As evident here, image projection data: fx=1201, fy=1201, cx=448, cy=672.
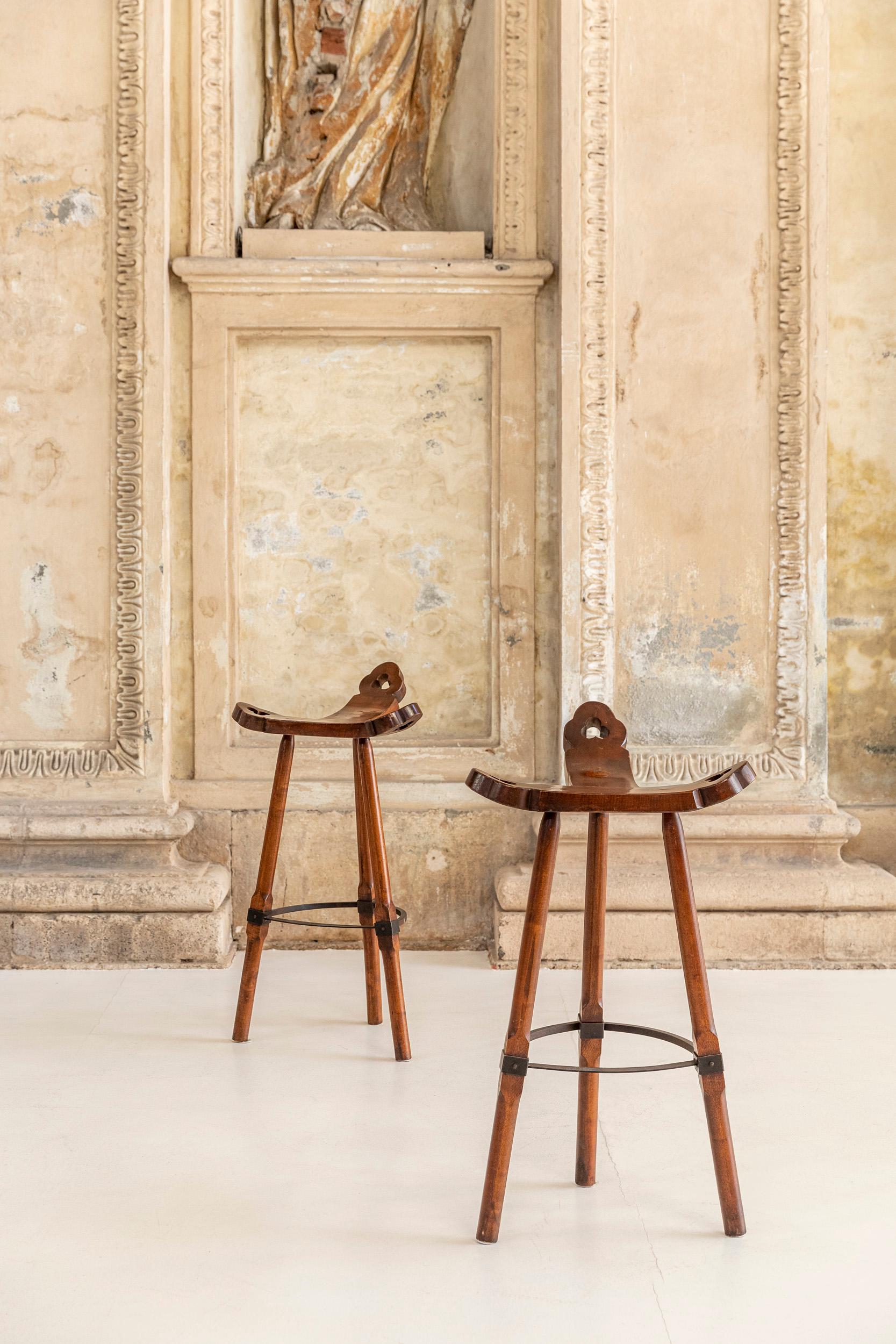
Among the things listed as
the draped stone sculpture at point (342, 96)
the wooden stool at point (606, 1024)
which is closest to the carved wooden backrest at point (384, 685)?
the wooden stool at point (606, 1024)

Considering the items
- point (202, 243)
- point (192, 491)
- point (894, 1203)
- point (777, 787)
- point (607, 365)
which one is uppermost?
point (202, 243)

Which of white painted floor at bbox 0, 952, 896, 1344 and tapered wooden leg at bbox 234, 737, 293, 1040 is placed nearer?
white painted floor at bbox 0, 952, 896, 1344

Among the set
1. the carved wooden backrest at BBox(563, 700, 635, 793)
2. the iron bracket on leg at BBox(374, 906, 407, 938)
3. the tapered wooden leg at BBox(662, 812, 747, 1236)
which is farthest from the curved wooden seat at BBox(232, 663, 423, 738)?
the tapered wooden leg at BBox(662, 812, 747, 1236)

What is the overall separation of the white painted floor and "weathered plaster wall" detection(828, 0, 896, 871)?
1.39 metres

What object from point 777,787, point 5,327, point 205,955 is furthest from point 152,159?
point 777,787

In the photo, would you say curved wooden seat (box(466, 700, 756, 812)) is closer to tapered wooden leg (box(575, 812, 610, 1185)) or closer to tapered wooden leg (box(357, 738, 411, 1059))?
tapered wooden leg (box(575, 812, 610, 1185))

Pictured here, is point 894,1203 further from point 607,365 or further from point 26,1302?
point 607,365

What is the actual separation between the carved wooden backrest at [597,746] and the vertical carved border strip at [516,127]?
2337 mm

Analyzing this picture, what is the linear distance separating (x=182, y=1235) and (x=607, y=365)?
116 inches

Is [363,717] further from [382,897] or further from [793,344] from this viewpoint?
[793,344]

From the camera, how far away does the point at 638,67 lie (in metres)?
4.04

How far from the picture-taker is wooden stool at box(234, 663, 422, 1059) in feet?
10.1

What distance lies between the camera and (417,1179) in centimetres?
238

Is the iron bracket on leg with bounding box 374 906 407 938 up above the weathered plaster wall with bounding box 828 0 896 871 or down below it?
below
